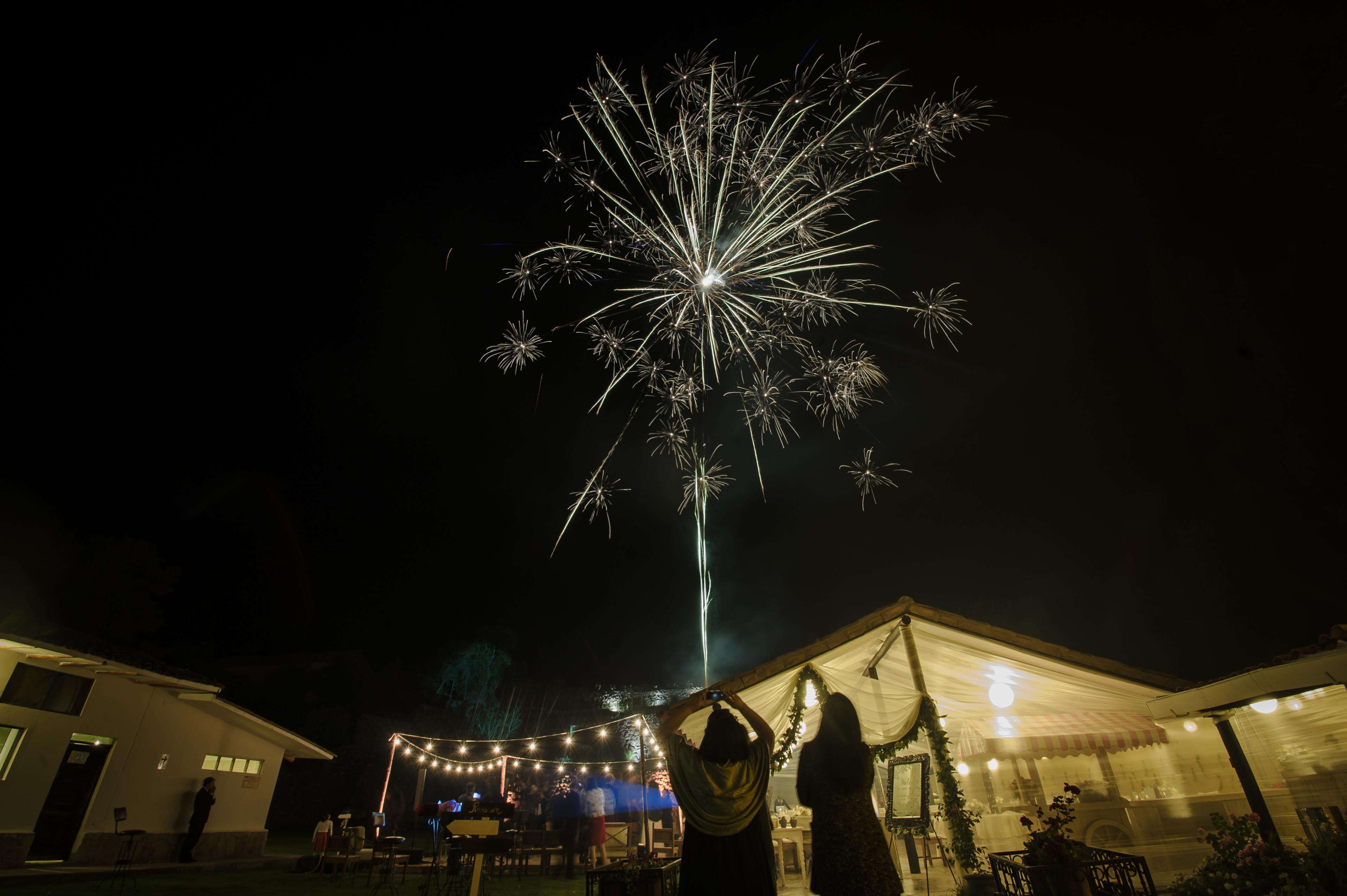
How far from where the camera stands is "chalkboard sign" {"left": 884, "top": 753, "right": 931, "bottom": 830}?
6250 millimetres

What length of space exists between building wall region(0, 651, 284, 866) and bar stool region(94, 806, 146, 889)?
4.4 inches

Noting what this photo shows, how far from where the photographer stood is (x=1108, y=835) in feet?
24.9

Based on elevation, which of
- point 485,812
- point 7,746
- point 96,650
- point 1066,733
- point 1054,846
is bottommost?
point 1054,846

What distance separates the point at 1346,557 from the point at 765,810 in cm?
1470

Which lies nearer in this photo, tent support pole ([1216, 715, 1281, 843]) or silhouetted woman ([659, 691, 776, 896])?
silhouetted woman ([659, 691, 776, 896])

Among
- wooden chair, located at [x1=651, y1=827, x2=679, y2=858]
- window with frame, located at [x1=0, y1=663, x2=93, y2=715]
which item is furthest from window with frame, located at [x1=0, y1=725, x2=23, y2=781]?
wooden chair, located at [x1=651, y1=827, x2=679, y2=858]

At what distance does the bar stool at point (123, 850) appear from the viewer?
26.5 ft

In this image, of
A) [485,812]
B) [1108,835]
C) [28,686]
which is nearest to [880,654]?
[485,812]

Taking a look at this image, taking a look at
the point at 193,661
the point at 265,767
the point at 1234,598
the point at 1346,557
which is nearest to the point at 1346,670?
the point at 1346,557

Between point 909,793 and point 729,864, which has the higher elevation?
point 909,793

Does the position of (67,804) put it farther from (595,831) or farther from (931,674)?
(931,674)

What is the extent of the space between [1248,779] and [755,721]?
226 inches

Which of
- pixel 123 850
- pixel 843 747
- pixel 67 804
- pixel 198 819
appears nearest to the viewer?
pixel 843 747

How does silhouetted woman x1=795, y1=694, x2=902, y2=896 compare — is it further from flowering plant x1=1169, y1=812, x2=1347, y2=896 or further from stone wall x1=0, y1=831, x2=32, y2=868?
stone wall x1=0, y1=831, x2=32, y2=868
